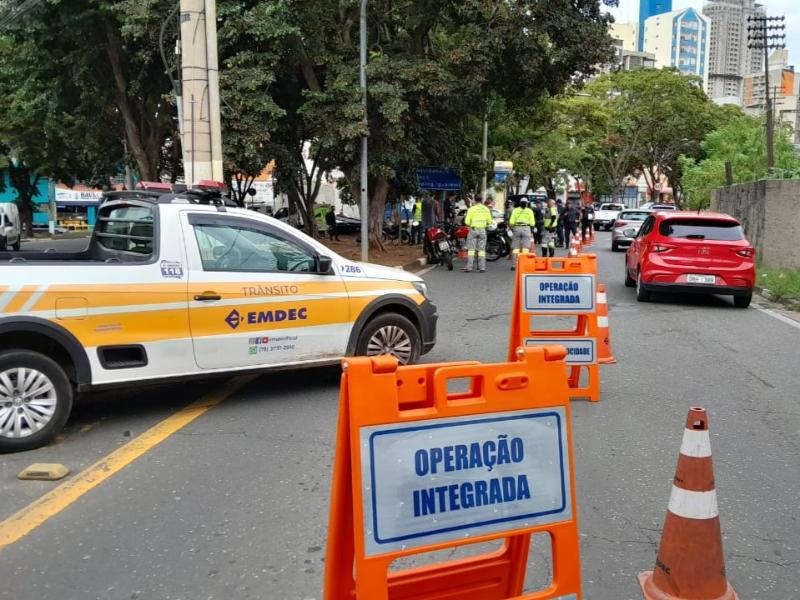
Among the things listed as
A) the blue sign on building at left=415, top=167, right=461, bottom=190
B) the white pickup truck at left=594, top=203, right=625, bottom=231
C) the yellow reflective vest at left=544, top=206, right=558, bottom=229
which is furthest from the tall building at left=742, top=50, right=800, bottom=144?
the yellow reflective vest at left=544, top=206, right=558, bottom=229

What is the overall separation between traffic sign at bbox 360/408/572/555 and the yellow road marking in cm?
240

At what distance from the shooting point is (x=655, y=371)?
7727 millimetres

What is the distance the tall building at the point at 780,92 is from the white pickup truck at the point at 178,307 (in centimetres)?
3828

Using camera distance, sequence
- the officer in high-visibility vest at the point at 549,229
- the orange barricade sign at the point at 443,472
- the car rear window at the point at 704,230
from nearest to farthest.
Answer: the orange barricade sign at the point at 443,472 → the car rear window at the point at 704,230 → the officer in high-visibility vest at the point at 549,229

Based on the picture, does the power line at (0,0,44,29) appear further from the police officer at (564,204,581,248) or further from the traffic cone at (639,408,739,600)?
the traffic cone at (639,408,739,600)

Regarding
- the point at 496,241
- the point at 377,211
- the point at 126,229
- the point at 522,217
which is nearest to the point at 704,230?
the point at 522,217

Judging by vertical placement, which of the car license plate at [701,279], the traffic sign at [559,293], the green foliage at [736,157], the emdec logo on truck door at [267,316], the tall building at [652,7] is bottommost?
the car license plate at [701,279]

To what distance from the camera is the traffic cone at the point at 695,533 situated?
10.1ft

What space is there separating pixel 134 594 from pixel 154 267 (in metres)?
2.92

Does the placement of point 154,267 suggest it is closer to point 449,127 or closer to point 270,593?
point 270,593

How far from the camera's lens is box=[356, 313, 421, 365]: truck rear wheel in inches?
265

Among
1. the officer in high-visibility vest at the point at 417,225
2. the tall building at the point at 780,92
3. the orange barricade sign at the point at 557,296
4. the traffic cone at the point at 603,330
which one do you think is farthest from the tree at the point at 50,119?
the tall building at the point at 780,92

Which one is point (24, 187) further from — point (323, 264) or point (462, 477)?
point (462, 477)

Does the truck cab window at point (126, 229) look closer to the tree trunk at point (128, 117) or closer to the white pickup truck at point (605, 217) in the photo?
the tree trunk at point (128, 117)
